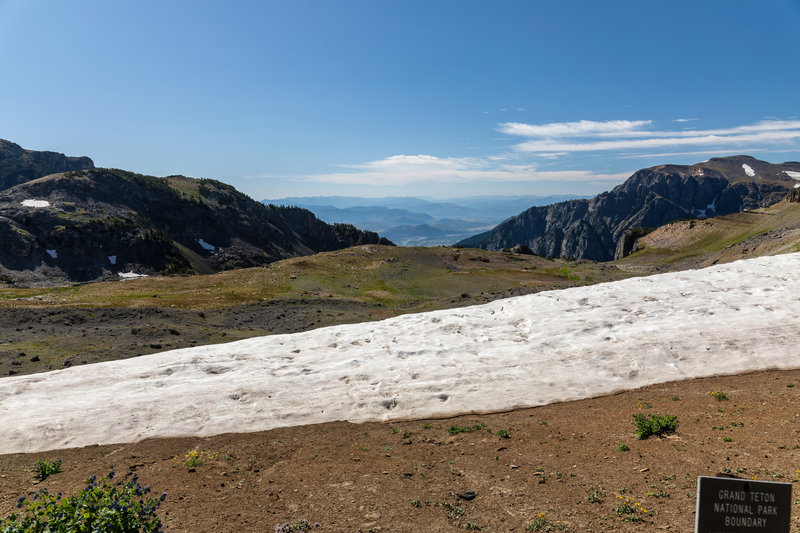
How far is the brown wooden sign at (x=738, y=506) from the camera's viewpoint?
6160mm

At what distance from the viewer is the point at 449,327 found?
2597 cm

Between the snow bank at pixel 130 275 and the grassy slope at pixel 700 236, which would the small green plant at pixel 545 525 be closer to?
the grassy slope at pixel 700 236

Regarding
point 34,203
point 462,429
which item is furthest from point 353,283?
point 34,203

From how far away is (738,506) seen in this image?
20.6 feet

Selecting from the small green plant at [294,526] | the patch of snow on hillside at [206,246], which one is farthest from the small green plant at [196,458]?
the patch of snow on hillside at [206,246]

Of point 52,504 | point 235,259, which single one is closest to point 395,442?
point 52,504

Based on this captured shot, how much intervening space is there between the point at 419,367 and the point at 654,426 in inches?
410

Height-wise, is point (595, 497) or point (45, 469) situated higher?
point (595, 497)

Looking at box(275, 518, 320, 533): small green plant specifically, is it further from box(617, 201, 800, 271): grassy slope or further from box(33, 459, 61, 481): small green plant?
box(617, 201, 800, 271): grassy slope

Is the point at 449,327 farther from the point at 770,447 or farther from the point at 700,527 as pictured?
the point at 700,527

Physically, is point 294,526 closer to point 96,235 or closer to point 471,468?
point 471,468

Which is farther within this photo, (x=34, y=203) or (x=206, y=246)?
(x=206, y=246)

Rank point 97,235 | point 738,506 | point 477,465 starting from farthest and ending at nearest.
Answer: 1. point 97,235
2. point 477,465
3. point 738,506

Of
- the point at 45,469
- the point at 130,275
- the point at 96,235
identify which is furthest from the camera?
the point at 96,235
